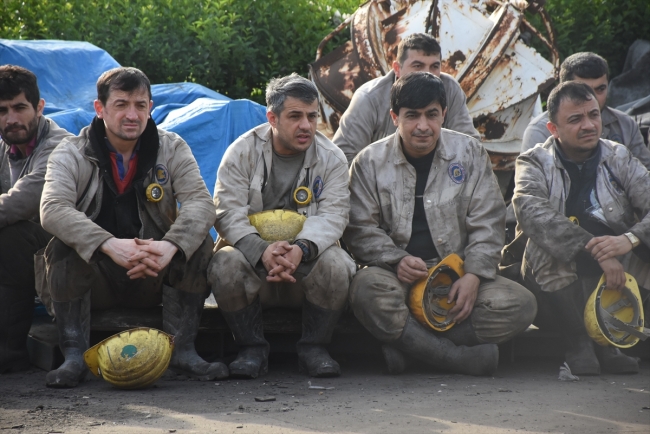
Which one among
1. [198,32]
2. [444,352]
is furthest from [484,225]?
[198,32]

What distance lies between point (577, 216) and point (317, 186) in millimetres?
1503

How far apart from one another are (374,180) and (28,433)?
7.97 ft

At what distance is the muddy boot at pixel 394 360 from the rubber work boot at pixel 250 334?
664mm

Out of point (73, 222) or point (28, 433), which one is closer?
point (28, 433)

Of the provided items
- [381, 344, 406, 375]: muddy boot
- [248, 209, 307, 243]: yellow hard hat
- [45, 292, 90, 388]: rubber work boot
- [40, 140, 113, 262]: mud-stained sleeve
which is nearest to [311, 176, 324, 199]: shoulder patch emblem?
[248, 209, 307, 243]: yellow hard hat

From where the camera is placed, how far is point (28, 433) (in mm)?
3887

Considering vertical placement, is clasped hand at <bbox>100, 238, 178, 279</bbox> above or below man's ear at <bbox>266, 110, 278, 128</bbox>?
below

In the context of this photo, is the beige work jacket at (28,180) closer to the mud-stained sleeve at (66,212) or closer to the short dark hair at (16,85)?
the short dark hair at (16,85)

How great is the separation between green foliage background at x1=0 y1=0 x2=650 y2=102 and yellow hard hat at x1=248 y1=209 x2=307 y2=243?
3333 mm

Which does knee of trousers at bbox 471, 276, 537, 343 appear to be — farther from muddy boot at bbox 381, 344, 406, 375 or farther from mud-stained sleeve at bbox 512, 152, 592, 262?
muddy boot at bbox 381, 344, 406, 375

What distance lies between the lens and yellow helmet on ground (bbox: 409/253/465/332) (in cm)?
508

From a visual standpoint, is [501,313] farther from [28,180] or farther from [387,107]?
[28,180]

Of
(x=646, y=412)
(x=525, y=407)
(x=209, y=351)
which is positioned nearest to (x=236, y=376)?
(x=209, y=351)

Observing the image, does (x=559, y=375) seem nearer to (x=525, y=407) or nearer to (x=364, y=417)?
(x=525, y=407)
